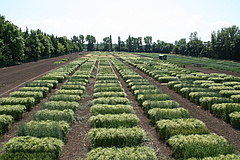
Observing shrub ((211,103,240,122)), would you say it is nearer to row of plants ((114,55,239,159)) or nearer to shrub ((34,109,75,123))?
row of plants ((114,55,239,159))

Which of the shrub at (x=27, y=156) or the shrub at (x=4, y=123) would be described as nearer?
the shrub at (x=27, y=156)

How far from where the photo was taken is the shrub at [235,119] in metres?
11.0

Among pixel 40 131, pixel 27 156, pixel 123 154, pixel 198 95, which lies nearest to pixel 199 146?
pixel 123 154

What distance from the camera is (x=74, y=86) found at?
61.1 ft

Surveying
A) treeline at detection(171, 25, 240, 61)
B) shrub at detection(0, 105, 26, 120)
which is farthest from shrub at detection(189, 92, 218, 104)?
treeline at detection(171, 25, 240, 61)

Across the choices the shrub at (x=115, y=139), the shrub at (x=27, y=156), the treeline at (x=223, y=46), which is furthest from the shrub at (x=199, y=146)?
the treeline at (x=223, y=46)

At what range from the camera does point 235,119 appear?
11.0m

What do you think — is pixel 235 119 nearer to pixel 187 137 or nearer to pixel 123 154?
pixel 187 137

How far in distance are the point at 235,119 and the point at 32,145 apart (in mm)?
11301

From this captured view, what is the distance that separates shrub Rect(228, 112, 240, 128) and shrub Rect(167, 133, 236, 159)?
3930 mm

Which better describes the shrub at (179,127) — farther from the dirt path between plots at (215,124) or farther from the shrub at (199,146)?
the dirt path between plots at (215,124)

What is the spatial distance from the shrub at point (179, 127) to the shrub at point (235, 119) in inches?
121

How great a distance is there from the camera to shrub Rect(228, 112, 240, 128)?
10961 mm

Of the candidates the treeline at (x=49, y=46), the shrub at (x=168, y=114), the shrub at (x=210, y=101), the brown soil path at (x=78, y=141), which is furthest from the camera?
the treeline at (x=49, y=46)
